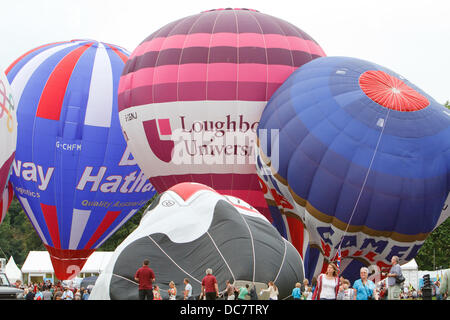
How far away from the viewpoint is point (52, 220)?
1841 centimetres

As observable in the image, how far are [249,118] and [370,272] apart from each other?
3.52m

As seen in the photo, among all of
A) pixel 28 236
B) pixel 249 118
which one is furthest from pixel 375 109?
pixel 28 236

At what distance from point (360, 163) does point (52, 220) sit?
28.1 ft

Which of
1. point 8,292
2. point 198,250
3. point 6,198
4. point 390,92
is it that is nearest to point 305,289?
point 198,250

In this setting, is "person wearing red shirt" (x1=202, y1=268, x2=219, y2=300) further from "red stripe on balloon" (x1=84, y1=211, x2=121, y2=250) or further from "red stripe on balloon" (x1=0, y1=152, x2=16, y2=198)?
"red stripe on balloon" (x1=84, y1=211, x2=121, y2=250)

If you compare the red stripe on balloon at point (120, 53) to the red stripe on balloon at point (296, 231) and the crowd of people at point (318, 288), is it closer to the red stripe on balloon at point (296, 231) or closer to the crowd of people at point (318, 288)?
the red stripe on balloon at point (296, 231)

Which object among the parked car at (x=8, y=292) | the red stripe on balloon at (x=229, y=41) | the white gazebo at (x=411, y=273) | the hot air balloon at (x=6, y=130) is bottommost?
Answer: the white gazebo at (x=411, y=273)

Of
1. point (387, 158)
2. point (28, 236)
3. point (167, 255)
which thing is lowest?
point (28, 236)

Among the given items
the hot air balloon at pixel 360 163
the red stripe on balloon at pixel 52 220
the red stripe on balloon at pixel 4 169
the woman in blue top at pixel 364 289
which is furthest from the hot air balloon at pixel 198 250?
the red stripe on balloon at pixel 52 220

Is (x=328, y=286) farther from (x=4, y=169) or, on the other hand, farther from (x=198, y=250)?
(x=4, y=169)

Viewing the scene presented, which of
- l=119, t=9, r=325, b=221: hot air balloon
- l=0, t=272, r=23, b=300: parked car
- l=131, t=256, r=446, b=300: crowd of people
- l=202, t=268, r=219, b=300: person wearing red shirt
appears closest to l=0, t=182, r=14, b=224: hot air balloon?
l=119, t=9, r=325, b=221: hot air balloon

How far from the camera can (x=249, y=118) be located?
48.3ft

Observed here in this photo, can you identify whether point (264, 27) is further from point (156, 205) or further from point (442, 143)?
point (156, 205)

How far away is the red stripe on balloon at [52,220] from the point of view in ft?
59.8
